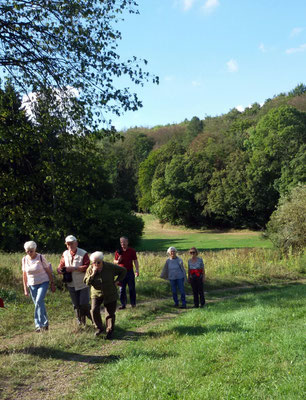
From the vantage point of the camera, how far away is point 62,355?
6.41 metres

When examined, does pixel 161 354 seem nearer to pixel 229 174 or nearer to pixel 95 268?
pixel 95 268

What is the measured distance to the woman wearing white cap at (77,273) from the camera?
26.3 feet

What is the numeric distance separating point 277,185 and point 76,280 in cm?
5158

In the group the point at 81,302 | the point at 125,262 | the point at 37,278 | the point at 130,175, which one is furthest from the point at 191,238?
the point at 37,278

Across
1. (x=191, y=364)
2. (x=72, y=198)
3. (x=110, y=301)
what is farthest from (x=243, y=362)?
(x=72, y=198)

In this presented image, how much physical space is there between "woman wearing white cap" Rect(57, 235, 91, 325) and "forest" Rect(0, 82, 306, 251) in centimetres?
231

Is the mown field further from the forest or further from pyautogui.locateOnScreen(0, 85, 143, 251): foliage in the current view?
the forest

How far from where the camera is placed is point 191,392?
14.5 ft

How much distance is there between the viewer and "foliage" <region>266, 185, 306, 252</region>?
26969 mm

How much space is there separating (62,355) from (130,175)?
85149 mm

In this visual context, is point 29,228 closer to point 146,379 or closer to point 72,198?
point 72,198

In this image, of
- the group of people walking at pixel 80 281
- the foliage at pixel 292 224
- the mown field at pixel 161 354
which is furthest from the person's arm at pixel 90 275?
the foliage at pixel 292 224

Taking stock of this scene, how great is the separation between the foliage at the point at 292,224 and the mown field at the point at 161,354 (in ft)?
56.4

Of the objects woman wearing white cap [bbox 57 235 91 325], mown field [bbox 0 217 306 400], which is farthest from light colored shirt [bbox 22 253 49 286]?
mown field [bbox 0 217 306 400]
